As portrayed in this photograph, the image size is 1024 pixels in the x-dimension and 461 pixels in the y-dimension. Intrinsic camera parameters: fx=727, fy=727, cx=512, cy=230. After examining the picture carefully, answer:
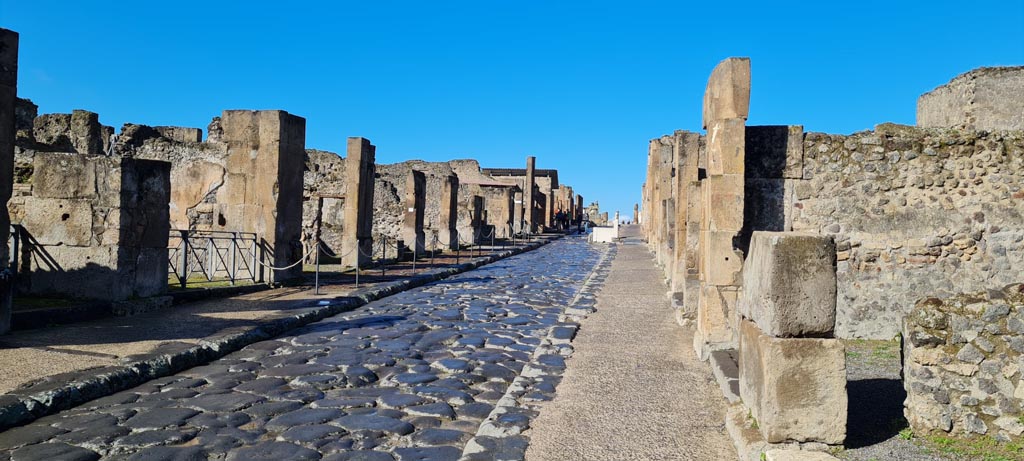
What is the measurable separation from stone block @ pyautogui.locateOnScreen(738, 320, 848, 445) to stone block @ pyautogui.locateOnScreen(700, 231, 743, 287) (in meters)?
3.28

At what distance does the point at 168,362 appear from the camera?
6.15 m

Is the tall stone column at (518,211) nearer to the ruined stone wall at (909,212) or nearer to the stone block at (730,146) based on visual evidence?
the ruined stone wall at (909,212)

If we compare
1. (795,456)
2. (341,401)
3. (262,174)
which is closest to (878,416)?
(795,456)

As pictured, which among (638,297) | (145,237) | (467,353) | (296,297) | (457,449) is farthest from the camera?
(638,297)

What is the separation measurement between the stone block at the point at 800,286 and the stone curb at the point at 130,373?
15.1 feet

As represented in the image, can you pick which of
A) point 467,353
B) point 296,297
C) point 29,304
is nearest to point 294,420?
point 467,353

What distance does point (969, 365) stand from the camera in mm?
4016

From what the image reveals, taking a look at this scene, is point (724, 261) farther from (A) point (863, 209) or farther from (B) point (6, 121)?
(B) point (6, 121)

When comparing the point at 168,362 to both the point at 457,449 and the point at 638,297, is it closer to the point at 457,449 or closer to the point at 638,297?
the point at 457,449

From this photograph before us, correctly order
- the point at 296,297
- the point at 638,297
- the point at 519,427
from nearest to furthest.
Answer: the point at 519,427, the point at 296,297, the point at 638,297

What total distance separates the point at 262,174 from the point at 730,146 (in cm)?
878

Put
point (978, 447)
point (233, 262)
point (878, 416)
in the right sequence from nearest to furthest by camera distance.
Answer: point (978, 447) < point (878, 416) < point (233, 262)

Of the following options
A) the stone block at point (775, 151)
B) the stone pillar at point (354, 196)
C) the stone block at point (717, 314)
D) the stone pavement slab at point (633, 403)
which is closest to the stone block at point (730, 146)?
the stone block at point (775, 151)

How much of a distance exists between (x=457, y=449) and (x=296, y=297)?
7.45 metres
